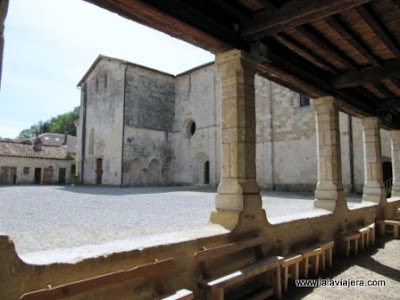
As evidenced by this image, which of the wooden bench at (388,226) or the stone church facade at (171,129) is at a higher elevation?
the stone church facade at (171,129)

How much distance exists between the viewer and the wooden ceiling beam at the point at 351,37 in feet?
11.8

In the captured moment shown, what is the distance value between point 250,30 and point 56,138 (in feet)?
135

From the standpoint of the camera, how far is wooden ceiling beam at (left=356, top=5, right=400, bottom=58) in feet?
11.0

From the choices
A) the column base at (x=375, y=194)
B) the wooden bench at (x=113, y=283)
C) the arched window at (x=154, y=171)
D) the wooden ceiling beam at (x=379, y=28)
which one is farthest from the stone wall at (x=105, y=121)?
the wooden bench at (x=113, y=283)

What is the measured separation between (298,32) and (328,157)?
264cm

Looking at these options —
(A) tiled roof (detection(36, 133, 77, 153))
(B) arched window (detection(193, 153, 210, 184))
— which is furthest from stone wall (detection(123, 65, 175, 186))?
(A) tiled roof (detection(36, 133, 77, 153))

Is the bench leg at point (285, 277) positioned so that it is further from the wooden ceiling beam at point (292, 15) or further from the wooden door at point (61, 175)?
the wooden door at point (61, 175)

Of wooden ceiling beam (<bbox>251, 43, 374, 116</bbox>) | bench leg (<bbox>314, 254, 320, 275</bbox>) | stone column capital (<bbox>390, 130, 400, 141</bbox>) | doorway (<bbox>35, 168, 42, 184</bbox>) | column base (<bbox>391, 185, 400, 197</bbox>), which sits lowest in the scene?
bench leg (<bbox>314, 254, 320, 275</bbox>)

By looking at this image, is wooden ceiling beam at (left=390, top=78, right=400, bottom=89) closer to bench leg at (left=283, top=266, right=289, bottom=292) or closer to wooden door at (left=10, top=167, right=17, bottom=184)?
bench leg at (left=283, top=266, right=289, bottom=292)

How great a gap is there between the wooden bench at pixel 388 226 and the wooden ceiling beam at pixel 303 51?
3679 millimetres

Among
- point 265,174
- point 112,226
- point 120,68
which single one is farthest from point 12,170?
point 112,226

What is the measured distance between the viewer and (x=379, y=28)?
12.1 ft

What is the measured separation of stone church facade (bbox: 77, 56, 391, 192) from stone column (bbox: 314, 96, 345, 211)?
9.68 meters

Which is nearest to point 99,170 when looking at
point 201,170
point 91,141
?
point 91,141
